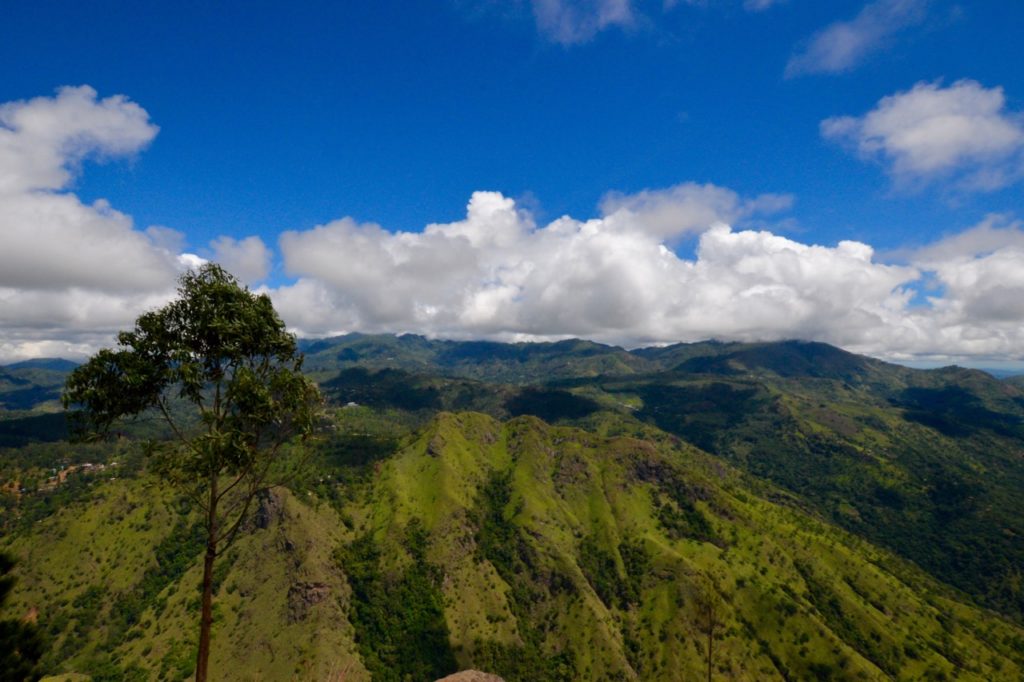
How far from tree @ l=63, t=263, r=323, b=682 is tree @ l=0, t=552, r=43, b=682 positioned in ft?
22.5

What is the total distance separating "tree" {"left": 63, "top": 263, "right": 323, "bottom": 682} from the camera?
23.5 metres

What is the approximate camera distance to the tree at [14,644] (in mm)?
21141

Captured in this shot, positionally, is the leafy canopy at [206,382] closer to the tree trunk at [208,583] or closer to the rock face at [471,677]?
the tree trunk at [208,583]

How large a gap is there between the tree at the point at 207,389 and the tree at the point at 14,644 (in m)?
6.85

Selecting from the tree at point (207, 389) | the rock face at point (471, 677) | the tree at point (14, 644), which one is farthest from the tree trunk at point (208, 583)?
the rock face at point (471, 677)

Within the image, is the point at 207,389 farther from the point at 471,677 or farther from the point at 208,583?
the point at 471,677

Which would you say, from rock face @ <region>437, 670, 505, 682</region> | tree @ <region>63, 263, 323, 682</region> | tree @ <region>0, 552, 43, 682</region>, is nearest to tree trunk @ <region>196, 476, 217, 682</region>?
tree @ <region>63, 263, 323, 682</region>

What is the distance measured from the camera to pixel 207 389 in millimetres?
24969

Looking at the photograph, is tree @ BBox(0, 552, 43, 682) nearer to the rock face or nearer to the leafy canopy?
the leafy canopy

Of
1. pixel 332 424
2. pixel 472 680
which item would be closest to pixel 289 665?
pixel 472 680

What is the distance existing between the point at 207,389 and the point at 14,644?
548 inches

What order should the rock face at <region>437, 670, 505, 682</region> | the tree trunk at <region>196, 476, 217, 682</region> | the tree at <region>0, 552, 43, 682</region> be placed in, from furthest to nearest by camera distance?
1. the rock face at <region>437, 670, 505, 682</region>
2. the tree trunk at <region>196, 476, 217, 682</region>
3. the tree at <region>0, 552, 43, 682</region>

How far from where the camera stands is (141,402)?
24656 mm

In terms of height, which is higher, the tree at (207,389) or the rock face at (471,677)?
the tree at (207,389)
